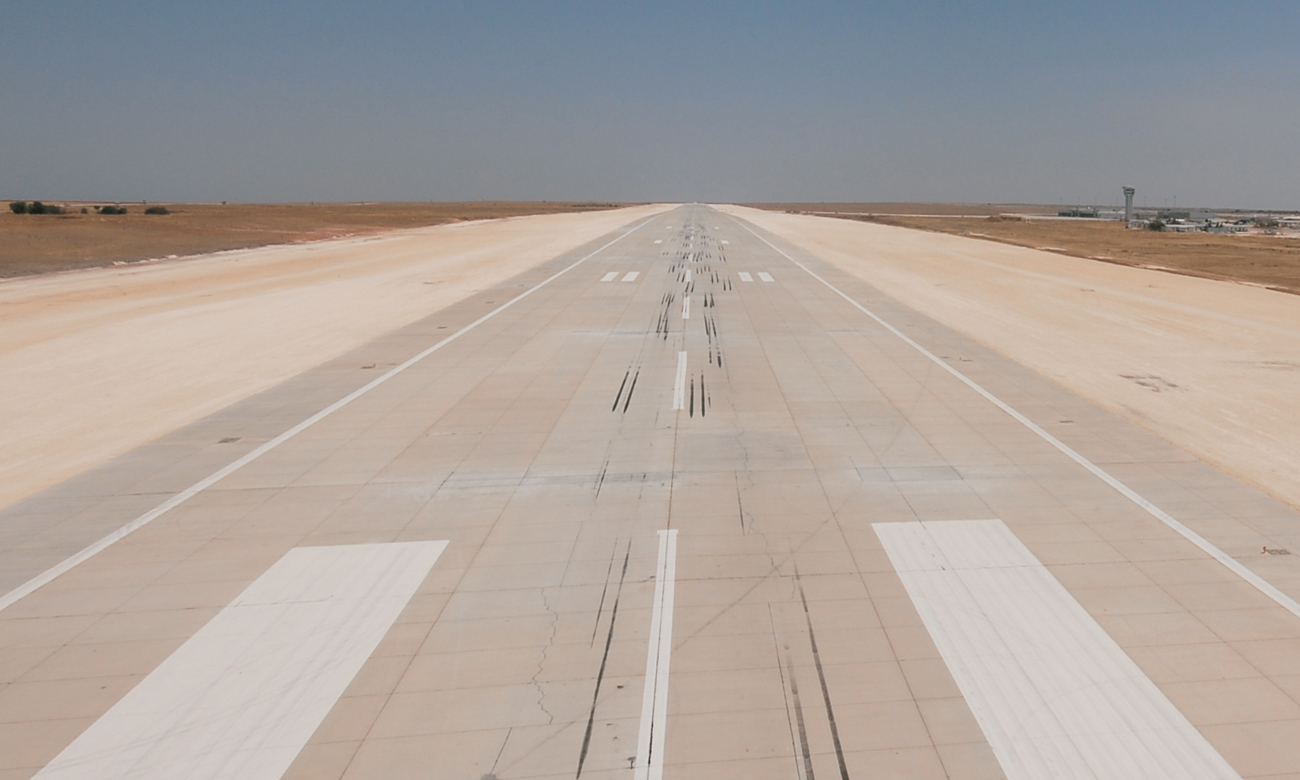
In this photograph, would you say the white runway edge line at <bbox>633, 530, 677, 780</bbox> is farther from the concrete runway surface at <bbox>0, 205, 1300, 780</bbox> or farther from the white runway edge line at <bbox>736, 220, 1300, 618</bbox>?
the white runway edge line at <bbox>736, 220, 1300, 618</bbox>

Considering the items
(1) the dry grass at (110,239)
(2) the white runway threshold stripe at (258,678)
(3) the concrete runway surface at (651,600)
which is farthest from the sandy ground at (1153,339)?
(1) the dry grass at (110,239)

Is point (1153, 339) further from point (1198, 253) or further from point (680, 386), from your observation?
point (1198, 253)

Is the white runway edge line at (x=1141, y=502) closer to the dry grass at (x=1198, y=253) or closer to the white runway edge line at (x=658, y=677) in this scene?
the white runway edge line at (x=658, y=677)

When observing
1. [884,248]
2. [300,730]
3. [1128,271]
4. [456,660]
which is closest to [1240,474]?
[456,660]

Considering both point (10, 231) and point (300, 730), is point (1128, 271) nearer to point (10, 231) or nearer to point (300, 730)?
point (300, 730)

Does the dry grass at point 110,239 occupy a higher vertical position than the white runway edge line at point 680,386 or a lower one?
higher

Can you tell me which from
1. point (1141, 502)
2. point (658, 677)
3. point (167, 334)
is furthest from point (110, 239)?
point (1141, 502)
